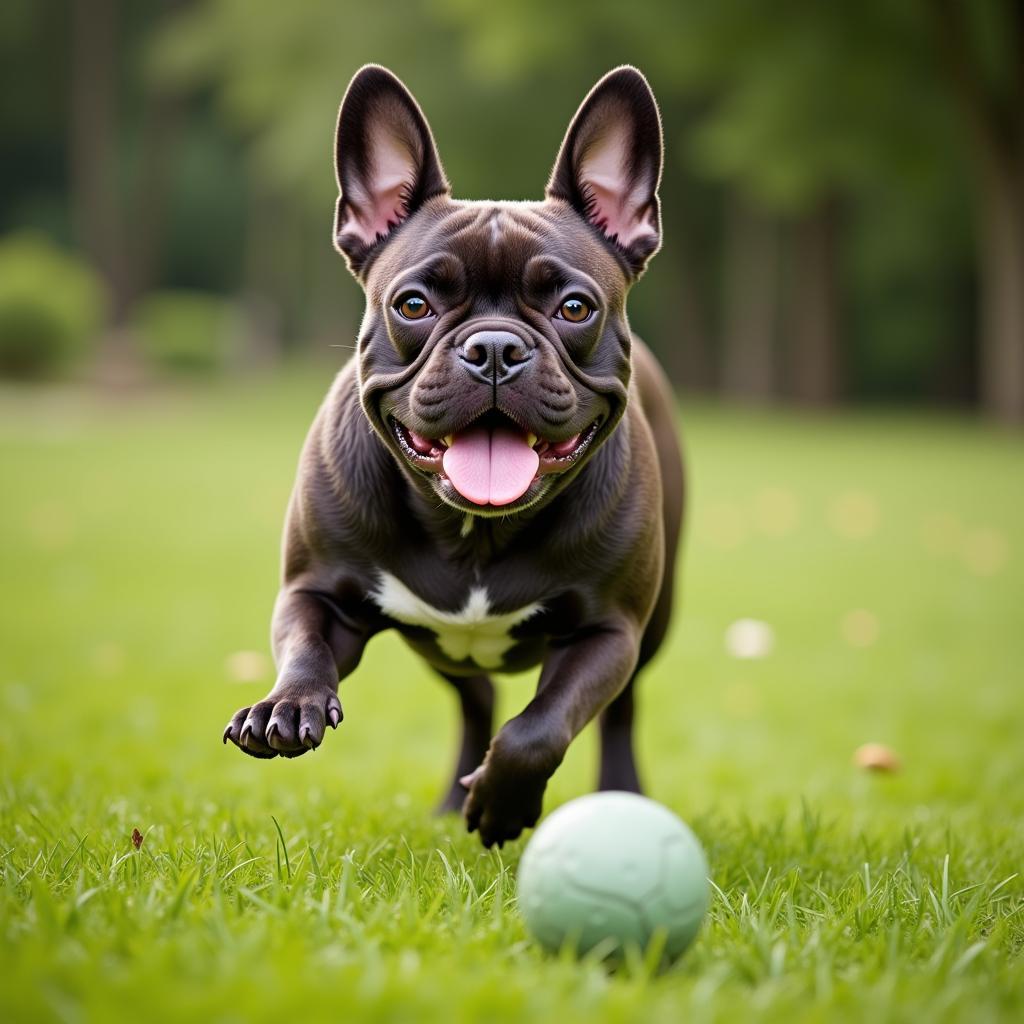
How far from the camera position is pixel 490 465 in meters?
3.39

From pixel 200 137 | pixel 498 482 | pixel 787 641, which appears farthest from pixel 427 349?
pixel 200 137

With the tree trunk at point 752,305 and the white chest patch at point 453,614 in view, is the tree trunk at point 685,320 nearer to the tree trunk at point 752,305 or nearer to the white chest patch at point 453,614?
the tree trunk at point 752,305

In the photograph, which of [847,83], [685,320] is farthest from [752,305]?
[847,83]

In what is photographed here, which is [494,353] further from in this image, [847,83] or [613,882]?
[847,83]

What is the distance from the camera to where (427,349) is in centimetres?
346

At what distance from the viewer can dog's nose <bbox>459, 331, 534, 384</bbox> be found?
3.31 meters

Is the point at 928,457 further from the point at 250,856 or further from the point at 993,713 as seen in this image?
the point at 250,856

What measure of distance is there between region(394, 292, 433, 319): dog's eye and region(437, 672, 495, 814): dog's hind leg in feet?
5.32

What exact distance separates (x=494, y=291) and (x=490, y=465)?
1.58 feet

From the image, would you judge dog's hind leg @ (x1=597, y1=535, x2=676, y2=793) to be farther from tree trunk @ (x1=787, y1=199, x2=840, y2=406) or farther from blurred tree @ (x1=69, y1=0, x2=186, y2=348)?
blurred tree @ (x1=69, y1=0, x2=186, y2=348)

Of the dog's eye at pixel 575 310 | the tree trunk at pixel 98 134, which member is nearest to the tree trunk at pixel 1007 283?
the dog's eye at pixel 575 310

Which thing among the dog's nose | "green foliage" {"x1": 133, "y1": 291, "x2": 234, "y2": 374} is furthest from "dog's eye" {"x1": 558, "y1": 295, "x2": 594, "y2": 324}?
"green foliage" {"x1": 133, "y1": 291, "x2": 234, "y2": 374}

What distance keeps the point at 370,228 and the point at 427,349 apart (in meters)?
0.66

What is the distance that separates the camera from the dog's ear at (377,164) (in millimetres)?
3840
